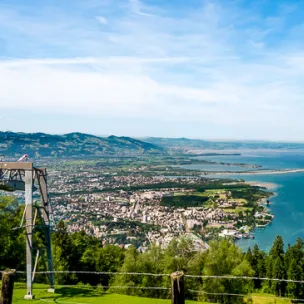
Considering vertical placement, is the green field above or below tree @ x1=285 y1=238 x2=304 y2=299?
above

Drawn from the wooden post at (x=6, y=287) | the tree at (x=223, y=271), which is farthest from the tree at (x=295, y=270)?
the wooden post at (x=6, y=287)

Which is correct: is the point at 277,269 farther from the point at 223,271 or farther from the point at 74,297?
the point at 74,297

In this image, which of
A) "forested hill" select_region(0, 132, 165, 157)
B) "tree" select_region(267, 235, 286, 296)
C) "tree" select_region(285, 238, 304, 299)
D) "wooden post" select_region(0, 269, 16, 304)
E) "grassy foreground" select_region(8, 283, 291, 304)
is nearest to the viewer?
"wooden post" select_region(0, 269, 16, 304)

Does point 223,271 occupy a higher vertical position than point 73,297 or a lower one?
lower

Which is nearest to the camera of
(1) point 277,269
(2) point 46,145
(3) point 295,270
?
(3) point 295,270

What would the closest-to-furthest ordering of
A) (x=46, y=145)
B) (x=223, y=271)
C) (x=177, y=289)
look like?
(x=177, y=289)
(x=223, y=271)
(x=46, y=145)

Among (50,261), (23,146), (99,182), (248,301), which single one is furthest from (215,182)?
(50,261)

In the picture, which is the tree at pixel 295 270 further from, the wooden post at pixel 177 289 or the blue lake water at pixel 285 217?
the wooden post at pixel 177 289

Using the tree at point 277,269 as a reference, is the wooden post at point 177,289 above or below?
above

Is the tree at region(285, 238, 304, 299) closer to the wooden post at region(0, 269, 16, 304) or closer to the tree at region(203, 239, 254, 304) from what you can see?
the tree at region(203, 239, 254, 304)

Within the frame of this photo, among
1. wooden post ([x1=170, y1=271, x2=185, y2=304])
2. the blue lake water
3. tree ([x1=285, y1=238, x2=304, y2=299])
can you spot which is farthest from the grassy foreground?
the blue lake water

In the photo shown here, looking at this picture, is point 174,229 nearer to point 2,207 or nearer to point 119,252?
point 119,252

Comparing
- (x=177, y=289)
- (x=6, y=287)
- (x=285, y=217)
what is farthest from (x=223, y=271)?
(x=285, y=217)
